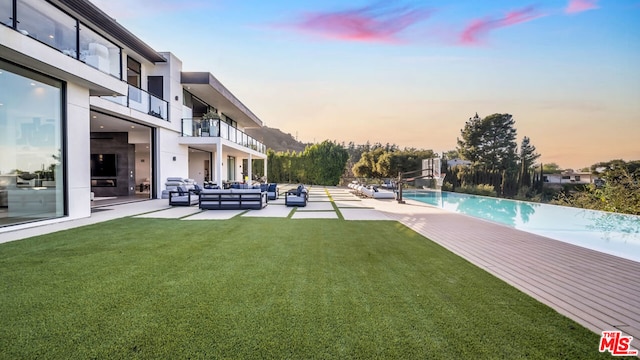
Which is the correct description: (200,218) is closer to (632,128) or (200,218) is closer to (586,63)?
(586,63)

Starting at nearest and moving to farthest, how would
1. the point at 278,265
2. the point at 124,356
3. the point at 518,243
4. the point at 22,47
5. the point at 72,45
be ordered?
the point at 124,356, the point at 278,265, the point at 518,243, the point at 22,47, the point at 72,45

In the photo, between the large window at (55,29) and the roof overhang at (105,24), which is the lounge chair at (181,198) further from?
the roof overhang at (105,24)

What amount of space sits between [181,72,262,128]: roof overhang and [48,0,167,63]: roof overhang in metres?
1.90

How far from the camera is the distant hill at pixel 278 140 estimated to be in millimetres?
74750

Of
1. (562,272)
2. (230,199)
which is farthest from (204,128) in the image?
(562,272)

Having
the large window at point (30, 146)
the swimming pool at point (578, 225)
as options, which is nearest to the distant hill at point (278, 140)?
the swimming pool at point (578, 225)

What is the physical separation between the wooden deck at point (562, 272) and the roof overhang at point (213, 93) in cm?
1348

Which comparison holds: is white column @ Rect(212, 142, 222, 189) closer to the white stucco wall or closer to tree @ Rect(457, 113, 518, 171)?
the white stucco wall

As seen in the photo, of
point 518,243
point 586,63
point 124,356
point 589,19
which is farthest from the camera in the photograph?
point 586,63

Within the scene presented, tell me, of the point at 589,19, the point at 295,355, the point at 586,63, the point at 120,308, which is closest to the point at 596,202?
the point at 586,63

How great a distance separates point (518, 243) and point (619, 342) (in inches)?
140

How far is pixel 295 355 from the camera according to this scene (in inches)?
80.2

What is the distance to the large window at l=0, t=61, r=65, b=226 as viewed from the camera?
21.8ft

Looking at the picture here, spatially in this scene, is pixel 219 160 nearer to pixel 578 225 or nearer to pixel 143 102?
pixel 143 102
